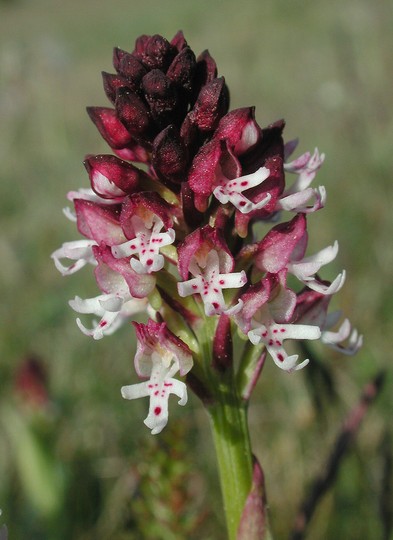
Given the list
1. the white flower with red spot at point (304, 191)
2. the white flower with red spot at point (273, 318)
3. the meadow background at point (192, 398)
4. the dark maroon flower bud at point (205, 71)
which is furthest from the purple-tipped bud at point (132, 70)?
the meadow background at point (192, 398)

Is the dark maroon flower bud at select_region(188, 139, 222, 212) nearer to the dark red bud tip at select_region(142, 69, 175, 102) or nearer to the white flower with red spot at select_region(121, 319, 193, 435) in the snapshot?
the dark red bud tip at select_region(142, 69, 175, 102)

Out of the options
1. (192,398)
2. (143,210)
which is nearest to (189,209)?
(143,210)

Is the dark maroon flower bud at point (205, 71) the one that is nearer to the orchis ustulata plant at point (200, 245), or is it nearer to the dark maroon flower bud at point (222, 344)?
the orchis ustulata plant at point (200, 245)

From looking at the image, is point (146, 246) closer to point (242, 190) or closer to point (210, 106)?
point (242, 190)

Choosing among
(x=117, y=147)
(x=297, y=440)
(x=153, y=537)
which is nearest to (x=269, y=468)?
(x=297, y=440)

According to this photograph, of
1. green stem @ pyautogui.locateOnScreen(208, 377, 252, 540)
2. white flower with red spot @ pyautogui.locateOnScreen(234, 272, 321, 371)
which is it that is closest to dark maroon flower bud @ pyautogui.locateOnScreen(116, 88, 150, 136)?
white flower with red spot @ pyautogui.locateOnScreen(234, 272, 321, 371)

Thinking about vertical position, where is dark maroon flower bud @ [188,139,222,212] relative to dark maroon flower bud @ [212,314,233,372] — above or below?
above
